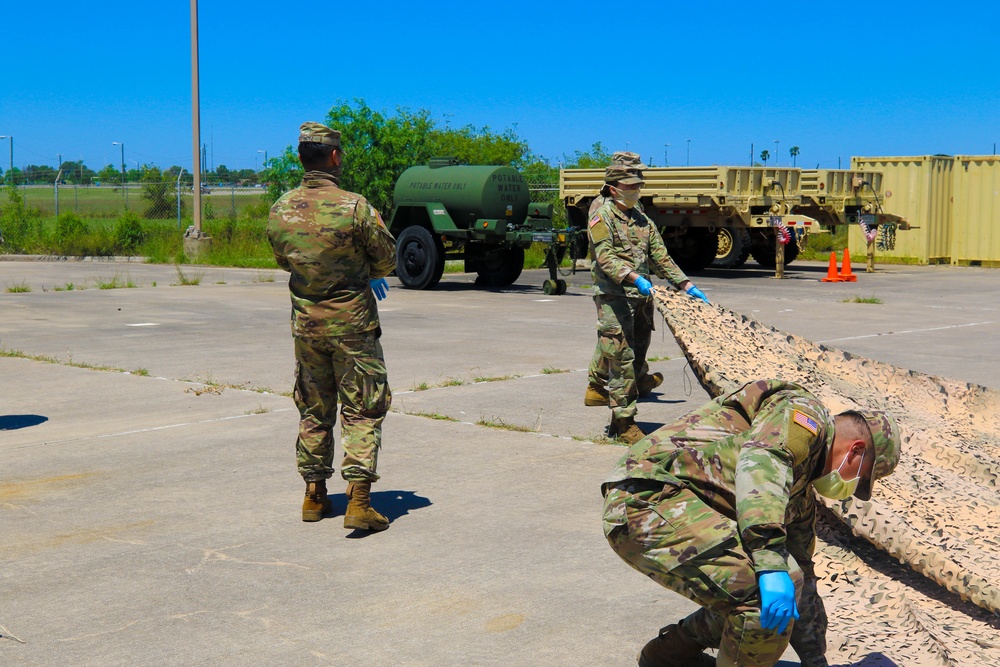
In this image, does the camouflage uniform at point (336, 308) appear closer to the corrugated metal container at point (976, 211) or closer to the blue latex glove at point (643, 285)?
the blue latex glove at point (643, 285)

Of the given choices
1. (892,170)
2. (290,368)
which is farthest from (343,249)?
(892,170)

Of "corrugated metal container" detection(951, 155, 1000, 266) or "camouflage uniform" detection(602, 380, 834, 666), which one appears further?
"corrugated metal container" detection(951, 155, 1000, 266)

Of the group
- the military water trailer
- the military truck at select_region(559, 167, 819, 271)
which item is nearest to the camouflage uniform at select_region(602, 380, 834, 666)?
the military water trailer

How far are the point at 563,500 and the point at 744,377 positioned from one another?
1.44 metres

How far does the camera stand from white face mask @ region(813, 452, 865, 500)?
3316 millimetres

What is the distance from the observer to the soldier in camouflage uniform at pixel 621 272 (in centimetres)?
776

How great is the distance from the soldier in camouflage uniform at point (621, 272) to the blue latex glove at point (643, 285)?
97mm

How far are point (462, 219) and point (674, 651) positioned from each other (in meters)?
17.2

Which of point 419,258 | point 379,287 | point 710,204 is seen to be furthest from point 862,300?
point 379,287

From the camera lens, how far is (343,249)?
18.9ft

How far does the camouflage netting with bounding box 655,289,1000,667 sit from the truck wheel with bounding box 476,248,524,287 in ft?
49.3

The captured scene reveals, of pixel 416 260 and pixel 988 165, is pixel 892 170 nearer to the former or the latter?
pixel 988 165

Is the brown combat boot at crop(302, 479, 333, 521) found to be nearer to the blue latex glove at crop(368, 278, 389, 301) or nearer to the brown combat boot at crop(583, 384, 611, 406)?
the blue latex glove at crop(368, 278, 389, 301)

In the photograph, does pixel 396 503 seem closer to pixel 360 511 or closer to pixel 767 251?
pixel 360 511
